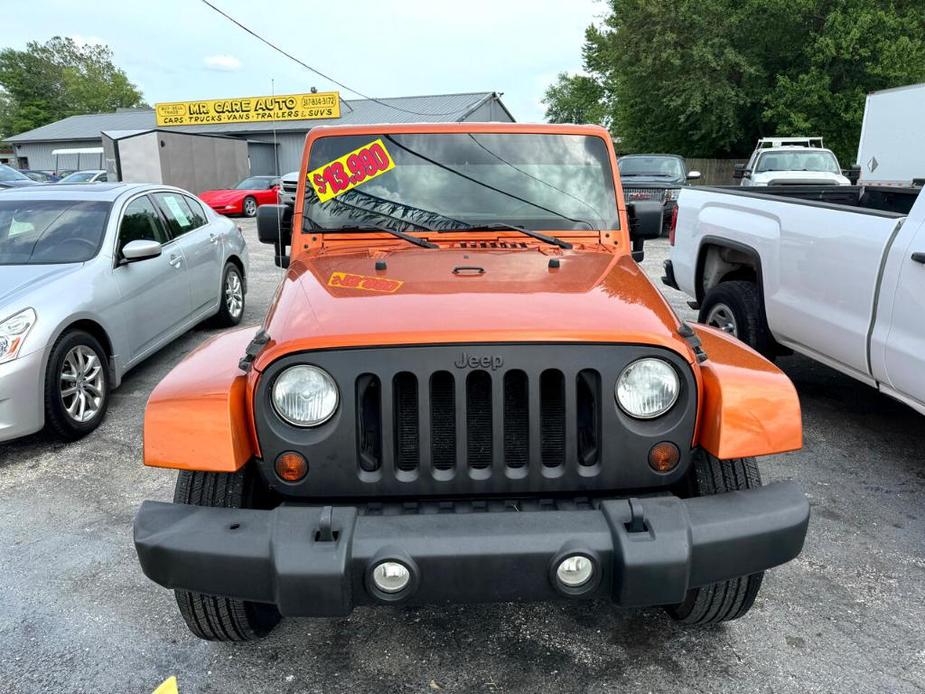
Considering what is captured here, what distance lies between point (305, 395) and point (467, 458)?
20.2 inches

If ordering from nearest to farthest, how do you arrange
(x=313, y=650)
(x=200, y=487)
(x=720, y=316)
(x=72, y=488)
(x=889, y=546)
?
1. (x=200, y=487)
2. (x=313, y=650)
3. (x=889, y=546)
4. (x=72, y=488)
5. (x=720, y=316)

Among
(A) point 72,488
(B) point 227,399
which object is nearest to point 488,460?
(B) point 227,399

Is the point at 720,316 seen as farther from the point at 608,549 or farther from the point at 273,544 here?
the point at 273,544

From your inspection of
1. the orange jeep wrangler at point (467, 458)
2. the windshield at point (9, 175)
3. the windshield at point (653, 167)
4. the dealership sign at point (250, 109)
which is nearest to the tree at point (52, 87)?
the dealership sign at point (250, 109)

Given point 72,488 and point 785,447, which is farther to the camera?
point 72,488

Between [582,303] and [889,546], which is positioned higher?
[582,303]

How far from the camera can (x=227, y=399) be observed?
2.11m

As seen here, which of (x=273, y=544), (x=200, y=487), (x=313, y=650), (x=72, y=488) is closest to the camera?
(x=273, y=544)

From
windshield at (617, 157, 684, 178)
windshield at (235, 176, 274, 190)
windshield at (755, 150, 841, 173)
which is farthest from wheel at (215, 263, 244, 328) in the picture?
windshield at (235, 176, 274, 190)

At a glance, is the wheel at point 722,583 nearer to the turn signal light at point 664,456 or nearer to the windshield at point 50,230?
the turn signal light at point 664,456

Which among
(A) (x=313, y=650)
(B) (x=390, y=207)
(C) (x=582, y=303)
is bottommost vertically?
(A) (x=313, y=650)

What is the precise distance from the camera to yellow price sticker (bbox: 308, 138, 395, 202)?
3.55 metres

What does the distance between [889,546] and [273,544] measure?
9.32ft

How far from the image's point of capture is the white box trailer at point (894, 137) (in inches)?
466
